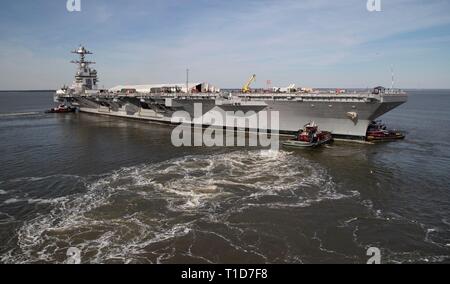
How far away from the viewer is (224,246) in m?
15.5

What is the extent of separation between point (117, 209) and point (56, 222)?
3335 mm

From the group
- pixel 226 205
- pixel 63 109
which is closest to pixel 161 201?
pixel 226 205

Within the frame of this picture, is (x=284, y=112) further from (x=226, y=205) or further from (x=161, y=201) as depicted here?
(x=161, y=201)

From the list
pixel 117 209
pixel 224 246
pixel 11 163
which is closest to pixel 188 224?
pixel 224 246

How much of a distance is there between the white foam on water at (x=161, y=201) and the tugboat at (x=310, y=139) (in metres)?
4.52

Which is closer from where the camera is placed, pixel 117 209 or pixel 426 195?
pixel 117 209

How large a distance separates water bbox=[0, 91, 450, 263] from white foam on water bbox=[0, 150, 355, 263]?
8cm

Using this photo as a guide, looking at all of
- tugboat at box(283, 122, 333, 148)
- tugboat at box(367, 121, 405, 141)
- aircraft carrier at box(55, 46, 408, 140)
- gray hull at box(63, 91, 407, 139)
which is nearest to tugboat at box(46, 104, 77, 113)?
aircraft carrier at box(55, 46, 408, 140)

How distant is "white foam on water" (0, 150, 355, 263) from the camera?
51.3 feet

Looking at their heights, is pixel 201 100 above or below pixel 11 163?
above

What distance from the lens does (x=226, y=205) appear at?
2020 cm

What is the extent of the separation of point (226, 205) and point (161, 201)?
4.29 metres

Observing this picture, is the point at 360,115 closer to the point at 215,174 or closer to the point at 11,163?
the point at 215,174

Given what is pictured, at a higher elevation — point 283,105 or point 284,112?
point 283,105
